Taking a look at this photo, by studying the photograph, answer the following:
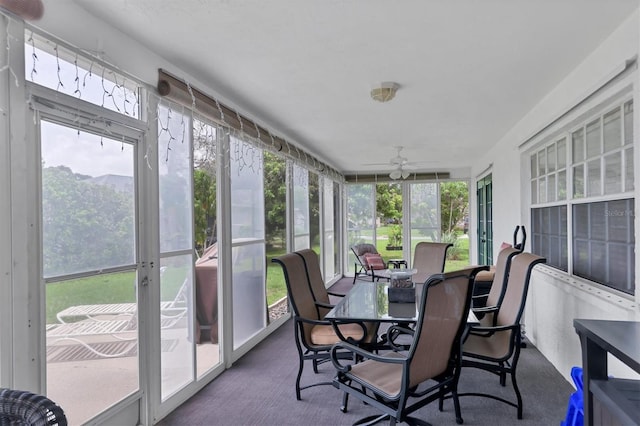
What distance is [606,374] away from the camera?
1.26m

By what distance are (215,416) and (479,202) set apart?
20.9ft

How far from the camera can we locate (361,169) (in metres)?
8.02

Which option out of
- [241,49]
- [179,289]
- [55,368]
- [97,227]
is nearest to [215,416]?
[179,289]

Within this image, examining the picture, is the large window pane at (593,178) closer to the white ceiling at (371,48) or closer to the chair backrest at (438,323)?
the white ceiling at (371,48)

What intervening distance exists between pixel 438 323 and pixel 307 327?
1198 millimetres

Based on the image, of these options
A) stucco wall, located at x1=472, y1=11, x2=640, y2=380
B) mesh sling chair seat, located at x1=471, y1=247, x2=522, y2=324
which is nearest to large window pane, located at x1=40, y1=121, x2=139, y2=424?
mesh sling chair seat, located at x1=471, y1=247, x2=522, y2=324

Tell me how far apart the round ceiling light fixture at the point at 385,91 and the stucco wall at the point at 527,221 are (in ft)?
4.21

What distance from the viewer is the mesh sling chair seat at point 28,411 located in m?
1.08

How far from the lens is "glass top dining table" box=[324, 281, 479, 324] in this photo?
2277 millimetres

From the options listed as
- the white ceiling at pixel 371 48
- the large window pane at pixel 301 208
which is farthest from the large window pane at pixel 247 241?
the large window pane at pixel 301 208

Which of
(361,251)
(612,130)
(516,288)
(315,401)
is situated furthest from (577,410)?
(361,251)

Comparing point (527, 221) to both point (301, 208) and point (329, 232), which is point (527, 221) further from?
point (329, 232)

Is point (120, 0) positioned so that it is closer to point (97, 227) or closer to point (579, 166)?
point (97, 227)

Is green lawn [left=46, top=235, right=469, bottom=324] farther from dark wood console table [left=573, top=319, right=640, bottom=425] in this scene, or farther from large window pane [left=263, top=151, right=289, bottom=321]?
dark wood console table [left=573, top=319, right=640, bottom=425]
